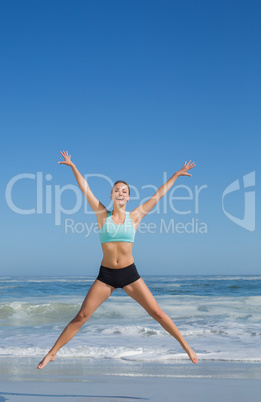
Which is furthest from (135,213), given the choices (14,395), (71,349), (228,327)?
(228,327)

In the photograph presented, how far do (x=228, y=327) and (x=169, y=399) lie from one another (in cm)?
617

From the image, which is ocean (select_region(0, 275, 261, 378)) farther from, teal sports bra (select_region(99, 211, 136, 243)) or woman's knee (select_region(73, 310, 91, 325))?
teal sports bra (select_region(99, 211, 136, 243))

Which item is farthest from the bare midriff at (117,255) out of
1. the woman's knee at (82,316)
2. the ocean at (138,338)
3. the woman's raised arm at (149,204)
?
the ocean at (138,338)

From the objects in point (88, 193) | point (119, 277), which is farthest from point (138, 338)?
point (88, 193)

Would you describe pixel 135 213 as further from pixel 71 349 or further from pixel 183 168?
pixel 71 349

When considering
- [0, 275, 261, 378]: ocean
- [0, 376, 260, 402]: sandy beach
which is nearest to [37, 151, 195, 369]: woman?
[0, 376, 260, 402]: sandy beach

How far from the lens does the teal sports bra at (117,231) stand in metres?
4.73

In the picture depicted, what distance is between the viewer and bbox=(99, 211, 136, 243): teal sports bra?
473 centimetres

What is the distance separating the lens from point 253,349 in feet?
25.9

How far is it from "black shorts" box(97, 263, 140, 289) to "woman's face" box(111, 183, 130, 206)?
692 millimetres

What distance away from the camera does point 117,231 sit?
473 centimetres

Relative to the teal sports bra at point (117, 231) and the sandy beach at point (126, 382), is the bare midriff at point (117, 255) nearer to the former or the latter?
the teal sports bra at point (117, 231)

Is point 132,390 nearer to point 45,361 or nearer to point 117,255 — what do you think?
point 45,361

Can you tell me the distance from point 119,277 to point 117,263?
0.47ft
